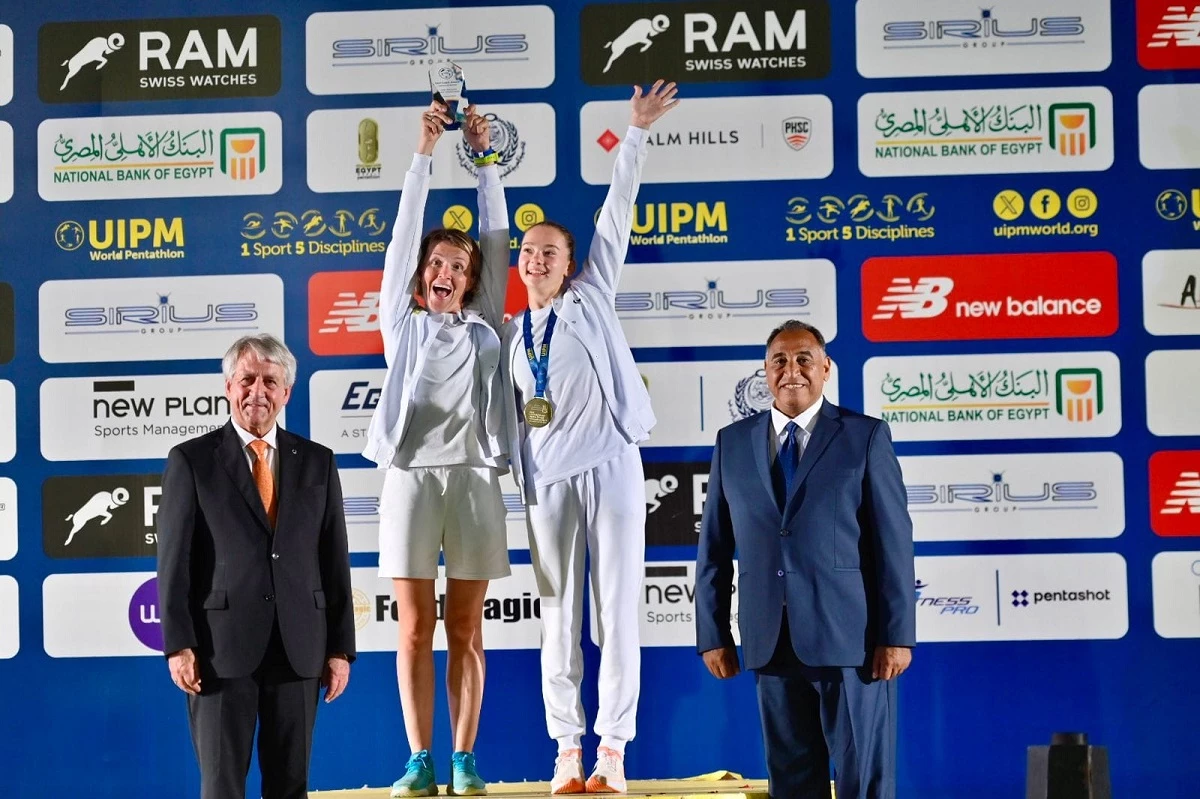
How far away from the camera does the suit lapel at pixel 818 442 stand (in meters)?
3.66

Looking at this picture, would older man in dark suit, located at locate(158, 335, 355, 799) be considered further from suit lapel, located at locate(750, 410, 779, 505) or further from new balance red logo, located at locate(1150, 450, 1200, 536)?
new balance red logo, located at locate(1150, 450, 1200, 536)

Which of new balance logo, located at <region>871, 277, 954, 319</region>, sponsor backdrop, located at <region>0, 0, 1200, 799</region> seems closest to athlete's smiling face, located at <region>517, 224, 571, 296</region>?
sponsor backdrop, located at <region>0, 0, 1200, 799</region>

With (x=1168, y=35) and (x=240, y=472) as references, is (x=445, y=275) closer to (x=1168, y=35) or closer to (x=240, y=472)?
(x=240, y=472)

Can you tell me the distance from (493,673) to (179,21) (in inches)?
116

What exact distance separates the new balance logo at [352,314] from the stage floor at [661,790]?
5.88 feet

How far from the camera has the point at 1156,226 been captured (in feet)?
16.8

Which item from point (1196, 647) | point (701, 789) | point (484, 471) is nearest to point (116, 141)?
point (484, 471)

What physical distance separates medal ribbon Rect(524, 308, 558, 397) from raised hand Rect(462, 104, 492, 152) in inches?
24.2

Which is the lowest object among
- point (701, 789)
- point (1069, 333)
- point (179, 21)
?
point (701, 789)

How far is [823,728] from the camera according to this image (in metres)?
3.65

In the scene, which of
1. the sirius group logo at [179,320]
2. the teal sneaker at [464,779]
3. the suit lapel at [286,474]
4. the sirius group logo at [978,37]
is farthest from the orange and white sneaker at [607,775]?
the sirius group logo at [978,37]

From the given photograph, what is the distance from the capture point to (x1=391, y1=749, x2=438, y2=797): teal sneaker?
13.2 feet

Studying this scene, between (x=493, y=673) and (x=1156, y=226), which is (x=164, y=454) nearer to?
(x=493, y=673)

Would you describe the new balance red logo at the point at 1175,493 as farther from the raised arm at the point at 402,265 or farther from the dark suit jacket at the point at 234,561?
the dark suit jacket at the point at 234,561
